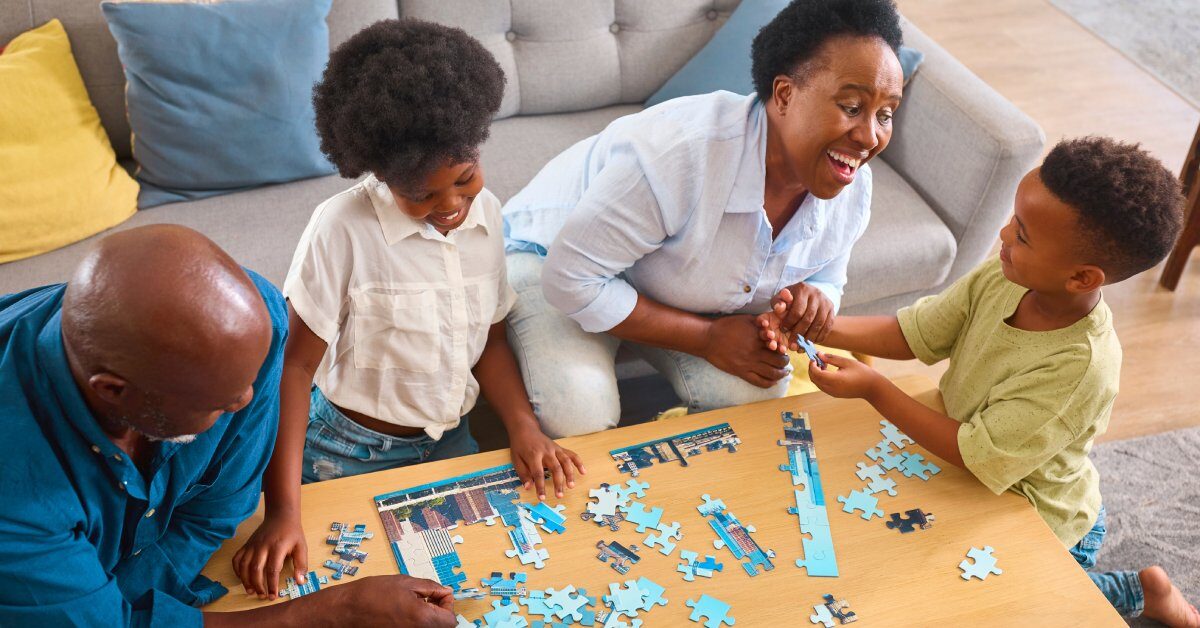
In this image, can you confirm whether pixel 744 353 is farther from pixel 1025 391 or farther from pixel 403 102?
pixel 403 102

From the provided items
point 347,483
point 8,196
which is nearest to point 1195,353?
point 347,483

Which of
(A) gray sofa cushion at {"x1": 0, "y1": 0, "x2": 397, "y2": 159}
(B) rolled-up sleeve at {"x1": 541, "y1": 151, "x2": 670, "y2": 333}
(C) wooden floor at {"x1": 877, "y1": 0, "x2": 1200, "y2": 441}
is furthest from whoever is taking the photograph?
(C) wooden floor at {"x1": 877, "y1": 0, "x2": 1200, "y2": 441}

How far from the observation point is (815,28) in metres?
1.82

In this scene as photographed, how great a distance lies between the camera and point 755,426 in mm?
1915

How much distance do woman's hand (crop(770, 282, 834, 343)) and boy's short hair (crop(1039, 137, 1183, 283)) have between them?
535 mm

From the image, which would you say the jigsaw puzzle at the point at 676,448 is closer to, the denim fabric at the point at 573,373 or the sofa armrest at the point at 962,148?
the denim fabric at the point at 573,373

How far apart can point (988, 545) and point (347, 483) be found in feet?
3.62

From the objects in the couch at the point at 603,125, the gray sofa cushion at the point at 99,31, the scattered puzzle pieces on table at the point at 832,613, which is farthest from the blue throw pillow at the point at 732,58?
the scattered puzzle pieces on table at the point at 832,613

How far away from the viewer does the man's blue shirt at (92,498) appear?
122 cm

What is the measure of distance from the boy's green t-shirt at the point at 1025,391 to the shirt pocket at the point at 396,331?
101 cm

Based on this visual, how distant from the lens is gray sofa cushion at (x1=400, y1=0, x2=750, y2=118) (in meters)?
2.91

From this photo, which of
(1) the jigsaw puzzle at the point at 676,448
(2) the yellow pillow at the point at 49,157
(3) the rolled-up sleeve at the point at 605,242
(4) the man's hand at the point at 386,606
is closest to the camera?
(4) the man's hand at the point at 386,606

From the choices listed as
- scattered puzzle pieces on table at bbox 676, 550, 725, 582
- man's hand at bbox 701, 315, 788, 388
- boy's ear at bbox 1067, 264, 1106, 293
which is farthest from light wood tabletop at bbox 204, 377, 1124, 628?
boy's ear at bbox 1067, 264, 1106, 293

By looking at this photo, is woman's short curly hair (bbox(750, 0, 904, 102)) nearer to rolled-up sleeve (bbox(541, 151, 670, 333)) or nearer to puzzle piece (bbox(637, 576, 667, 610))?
rolled-up sleeve (bbox(541, 151, 670, 333))
